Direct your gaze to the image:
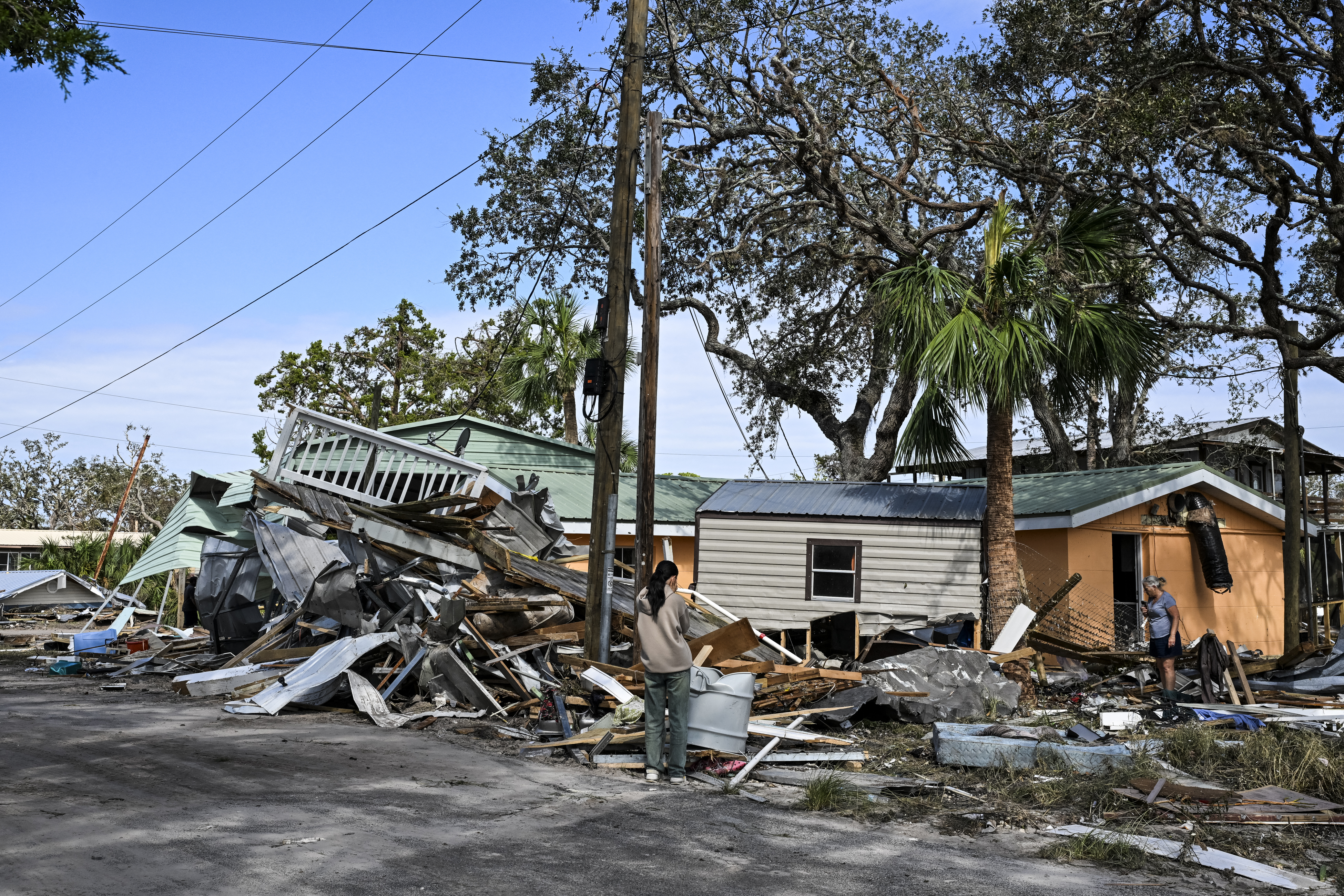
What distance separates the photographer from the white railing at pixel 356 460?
53.6ft

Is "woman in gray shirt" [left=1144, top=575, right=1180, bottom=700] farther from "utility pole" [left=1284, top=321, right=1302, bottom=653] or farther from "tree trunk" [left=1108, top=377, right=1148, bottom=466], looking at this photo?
"tree trunk" [left=1108, top=377, right=1148, bottom=466]

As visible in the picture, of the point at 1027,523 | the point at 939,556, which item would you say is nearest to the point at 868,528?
the point at 939,556

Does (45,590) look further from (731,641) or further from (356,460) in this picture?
(731,641)

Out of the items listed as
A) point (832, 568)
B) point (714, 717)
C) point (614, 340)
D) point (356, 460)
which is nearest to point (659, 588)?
point (714, 717)

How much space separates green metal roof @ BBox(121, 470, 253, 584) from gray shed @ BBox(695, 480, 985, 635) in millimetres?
9092

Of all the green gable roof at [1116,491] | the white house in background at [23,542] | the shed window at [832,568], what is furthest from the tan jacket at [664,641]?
the white house in background at [23,542]

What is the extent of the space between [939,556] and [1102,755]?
827 centimetres

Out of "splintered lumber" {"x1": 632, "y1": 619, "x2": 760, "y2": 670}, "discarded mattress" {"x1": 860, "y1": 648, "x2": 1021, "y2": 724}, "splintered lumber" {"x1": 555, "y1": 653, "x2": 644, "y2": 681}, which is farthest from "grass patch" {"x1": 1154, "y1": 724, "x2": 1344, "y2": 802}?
"splintered lumber" {"x1": 555, "y1": 653, "x2": 644, "y2": 681}

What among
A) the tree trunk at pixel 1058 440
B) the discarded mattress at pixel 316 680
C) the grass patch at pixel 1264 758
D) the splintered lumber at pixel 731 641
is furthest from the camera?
the tree trunk at pixel 1058 440

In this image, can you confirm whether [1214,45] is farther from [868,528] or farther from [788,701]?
[788,701]

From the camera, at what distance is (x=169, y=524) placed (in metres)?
22.8

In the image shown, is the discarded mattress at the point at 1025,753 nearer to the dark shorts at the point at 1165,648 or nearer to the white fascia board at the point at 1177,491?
the dark shorts at the point at 1165,648

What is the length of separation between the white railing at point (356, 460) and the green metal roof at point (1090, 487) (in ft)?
30.3

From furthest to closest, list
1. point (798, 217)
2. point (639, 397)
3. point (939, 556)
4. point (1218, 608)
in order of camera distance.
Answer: point (798, 217), point (1218, 608), point (939, 556), point (639, 397)
